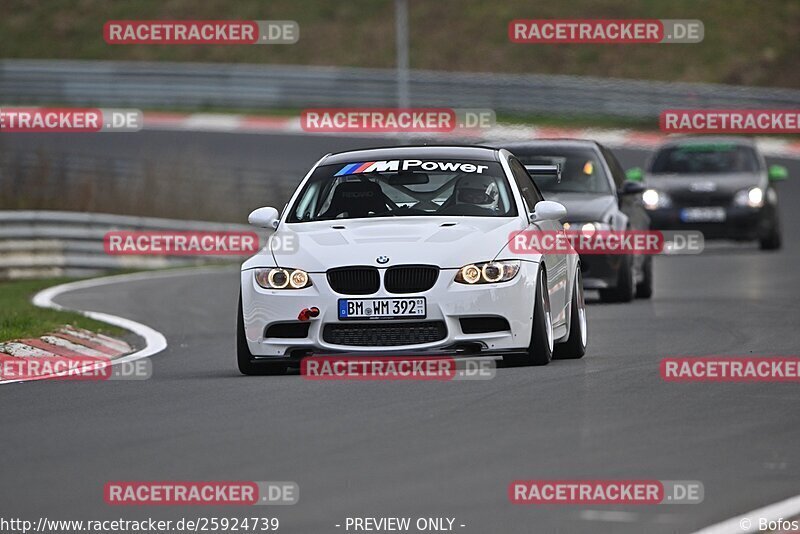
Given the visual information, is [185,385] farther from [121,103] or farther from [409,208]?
[121,103]

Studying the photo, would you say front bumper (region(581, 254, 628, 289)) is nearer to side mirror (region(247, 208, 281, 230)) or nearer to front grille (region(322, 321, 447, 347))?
side mirror (region(247, 208, 281, 230))

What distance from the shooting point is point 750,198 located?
25734 millimetres

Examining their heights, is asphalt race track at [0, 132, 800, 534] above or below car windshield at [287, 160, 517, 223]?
below

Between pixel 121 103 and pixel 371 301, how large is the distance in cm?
3681

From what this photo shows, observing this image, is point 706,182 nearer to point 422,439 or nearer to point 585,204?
point 585,204

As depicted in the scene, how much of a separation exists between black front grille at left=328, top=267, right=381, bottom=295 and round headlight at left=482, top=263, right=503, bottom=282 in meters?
0.62

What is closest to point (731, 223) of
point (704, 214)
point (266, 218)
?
point (704, 214)

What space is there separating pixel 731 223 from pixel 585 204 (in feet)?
28.1

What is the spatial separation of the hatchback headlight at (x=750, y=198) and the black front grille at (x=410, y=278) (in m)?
15.5

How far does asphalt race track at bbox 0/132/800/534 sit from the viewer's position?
22.7 feet

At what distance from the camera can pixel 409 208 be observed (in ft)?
39.5

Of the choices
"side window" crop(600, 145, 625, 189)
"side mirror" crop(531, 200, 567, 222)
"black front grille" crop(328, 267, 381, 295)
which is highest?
"side window" crop(600, 145, 625, 189)

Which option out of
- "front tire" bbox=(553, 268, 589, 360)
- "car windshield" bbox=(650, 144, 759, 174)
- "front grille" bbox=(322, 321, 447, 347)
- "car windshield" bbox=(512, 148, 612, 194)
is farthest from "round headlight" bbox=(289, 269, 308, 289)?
"car windshield" bbox=(650, 144, 759, 174)

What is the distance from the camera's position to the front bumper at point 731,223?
25781 millimetres
